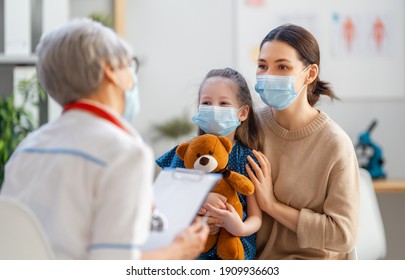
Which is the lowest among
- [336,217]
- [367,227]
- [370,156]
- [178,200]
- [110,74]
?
[370,156]

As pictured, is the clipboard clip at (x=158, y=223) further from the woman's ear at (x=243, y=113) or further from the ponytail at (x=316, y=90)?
the ponytail at (x=316, y=90)

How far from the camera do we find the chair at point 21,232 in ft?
3.48

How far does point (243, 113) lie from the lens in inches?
66.7

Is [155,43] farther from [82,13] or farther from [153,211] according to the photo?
[153,211]

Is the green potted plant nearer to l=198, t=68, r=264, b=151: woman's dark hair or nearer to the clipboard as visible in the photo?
l=198, t=68, r=264, b=151: woman's dark hair

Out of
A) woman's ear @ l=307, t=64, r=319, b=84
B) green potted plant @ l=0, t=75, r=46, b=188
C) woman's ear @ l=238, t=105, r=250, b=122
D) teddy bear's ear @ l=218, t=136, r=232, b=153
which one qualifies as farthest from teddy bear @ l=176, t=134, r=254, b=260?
green potted plant @ l=0, t=75, r=46, b=188

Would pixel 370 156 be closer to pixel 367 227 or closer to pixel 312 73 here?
pixel 367 227

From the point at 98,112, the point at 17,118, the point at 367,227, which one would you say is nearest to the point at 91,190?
the point at 98,112

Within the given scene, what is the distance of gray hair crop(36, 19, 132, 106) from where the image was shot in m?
1.17

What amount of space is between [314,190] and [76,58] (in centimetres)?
72
